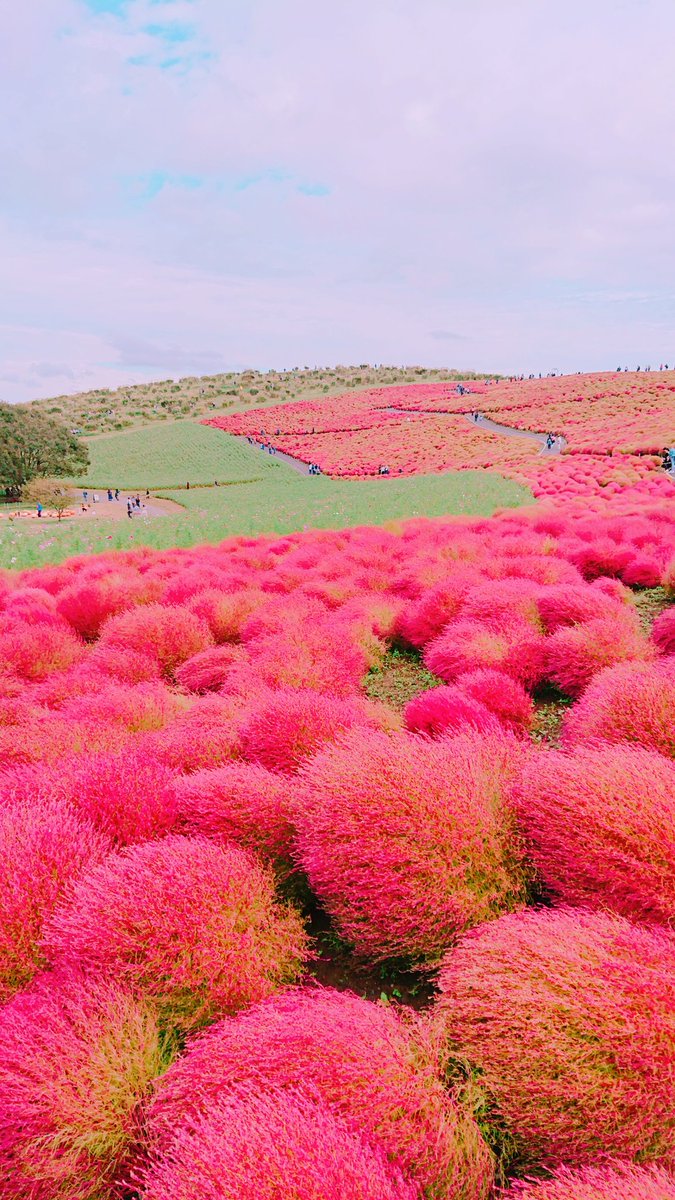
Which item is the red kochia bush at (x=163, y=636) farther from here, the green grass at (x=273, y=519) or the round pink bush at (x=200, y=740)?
the green grass at (x=273, y=519)

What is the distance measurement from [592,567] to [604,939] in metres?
7.78

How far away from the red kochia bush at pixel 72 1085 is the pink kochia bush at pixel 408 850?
99cm

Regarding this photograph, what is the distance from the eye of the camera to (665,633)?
5965 millimetres

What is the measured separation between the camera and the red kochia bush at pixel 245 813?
3.27 m

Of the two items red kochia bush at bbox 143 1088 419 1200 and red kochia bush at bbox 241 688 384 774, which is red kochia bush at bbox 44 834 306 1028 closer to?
red kochia bush at bbox 143 1088 419 1200

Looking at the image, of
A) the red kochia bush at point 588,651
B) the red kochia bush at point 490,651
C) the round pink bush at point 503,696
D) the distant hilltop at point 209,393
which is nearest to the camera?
the round pink bush at point 503,696

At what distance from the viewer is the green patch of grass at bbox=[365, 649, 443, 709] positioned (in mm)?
6152

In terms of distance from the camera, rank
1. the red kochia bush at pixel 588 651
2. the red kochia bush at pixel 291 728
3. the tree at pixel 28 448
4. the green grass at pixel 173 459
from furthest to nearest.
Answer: the green grass at pixel 173 459 < the tree at pixel 28 448 < the red kochia bush at pixel 588 651 < the red kochia bush at pixel 291 728

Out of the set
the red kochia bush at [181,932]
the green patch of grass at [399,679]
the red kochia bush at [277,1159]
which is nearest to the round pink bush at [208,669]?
the green patch of grass at [399,679]

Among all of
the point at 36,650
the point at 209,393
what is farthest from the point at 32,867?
the point at 209,393

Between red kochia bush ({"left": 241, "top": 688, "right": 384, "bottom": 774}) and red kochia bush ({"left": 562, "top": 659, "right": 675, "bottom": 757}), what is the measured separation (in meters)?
1.59

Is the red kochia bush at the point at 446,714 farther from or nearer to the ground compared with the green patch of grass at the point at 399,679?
farther from the ground

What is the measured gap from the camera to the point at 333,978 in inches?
114

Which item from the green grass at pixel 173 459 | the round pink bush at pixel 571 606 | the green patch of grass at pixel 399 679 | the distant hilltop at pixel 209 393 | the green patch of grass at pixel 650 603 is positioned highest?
the distant hilltop at pixel 209 393
